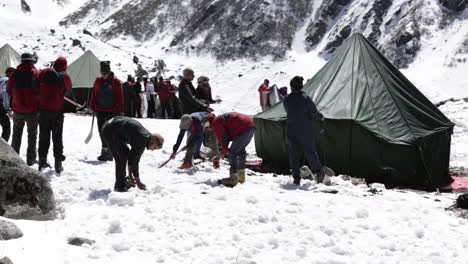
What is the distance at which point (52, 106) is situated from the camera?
7.90 meters

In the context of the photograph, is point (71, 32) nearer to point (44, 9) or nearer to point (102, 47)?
point (102, 47)

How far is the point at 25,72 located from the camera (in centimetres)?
805

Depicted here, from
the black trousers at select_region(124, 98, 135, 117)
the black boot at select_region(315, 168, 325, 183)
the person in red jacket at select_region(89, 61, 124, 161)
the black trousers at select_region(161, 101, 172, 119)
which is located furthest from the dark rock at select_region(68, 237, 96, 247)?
the black trousers at select_region(161, 101, 172, 119)

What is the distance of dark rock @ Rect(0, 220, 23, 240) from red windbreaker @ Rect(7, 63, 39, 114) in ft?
11.9

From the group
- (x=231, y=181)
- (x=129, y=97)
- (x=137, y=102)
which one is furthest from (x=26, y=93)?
(x=137, y=102)

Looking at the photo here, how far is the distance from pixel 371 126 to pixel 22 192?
6286 millimetres

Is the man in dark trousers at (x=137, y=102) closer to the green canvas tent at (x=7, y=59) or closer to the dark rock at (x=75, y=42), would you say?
the green canvas tent at (x=7, y=59)

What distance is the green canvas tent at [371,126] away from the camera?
371 inches

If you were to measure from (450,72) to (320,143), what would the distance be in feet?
110

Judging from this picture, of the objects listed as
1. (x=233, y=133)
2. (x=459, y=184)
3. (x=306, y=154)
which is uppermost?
(x=233, y=133)

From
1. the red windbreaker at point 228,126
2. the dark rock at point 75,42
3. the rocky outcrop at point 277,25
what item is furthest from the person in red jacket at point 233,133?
the rocky outcrop at point 277,25

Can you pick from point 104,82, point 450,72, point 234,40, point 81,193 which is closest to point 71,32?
point 234,40

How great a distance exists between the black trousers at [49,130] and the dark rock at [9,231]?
129 inches

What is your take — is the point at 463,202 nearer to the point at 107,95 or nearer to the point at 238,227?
the point at 238,227
